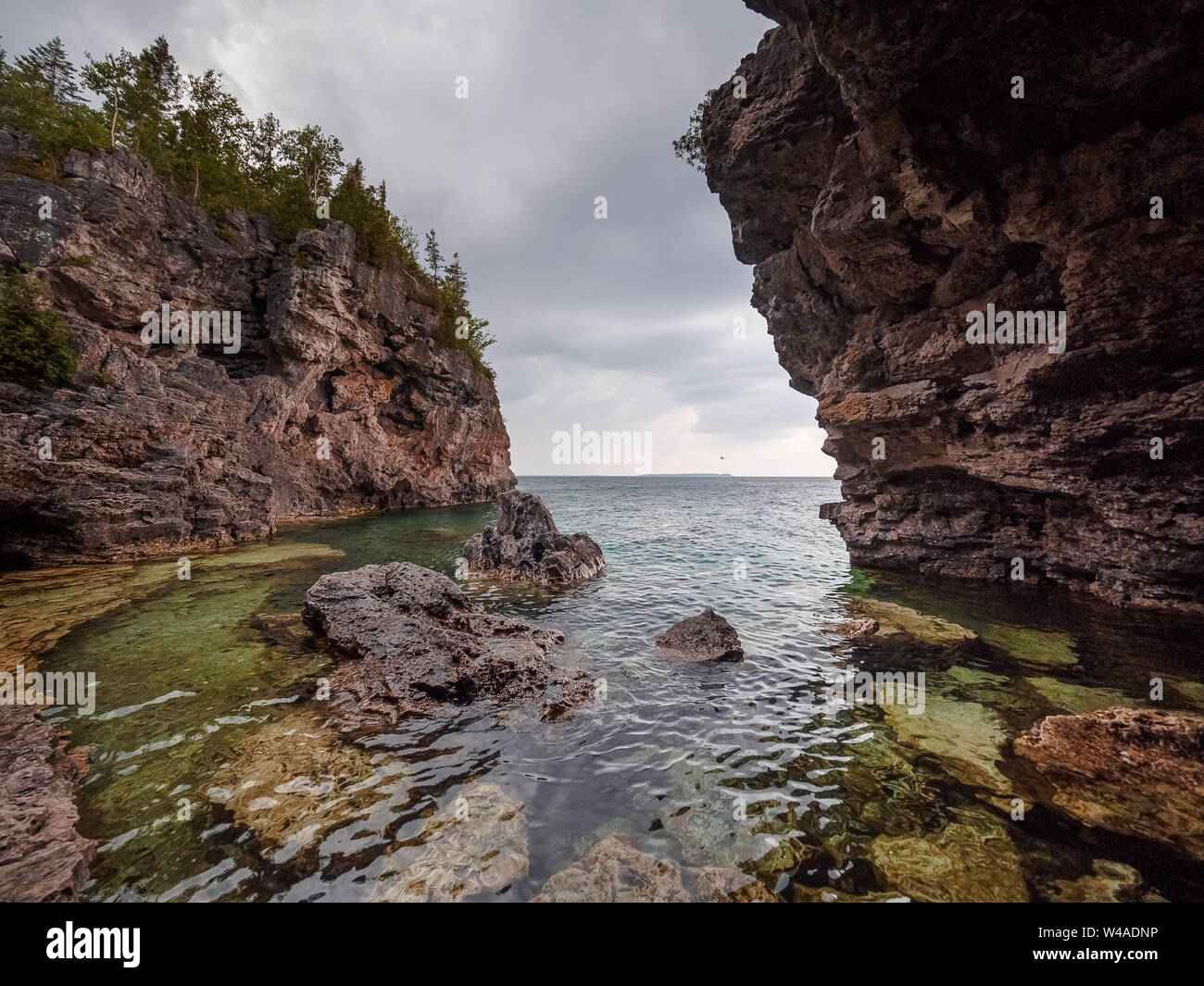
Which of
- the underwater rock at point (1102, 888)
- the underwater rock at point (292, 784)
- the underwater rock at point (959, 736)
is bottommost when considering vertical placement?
the underwater rock at point (959, 736)

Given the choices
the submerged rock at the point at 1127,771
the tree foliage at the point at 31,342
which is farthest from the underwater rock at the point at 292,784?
the tree foliage at the point at 31,342

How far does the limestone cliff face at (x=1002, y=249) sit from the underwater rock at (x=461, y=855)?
13943 mm

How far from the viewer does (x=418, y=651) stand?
27.0 feet

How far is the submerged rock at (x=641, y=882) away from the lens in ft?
12.5

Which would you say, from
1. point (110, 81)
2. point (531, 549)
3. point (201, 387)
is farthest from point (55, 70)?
point (531, 549)

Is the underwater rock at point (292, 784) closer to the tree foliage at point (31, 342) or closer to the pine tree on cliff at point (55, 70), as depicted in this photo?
the tree foliage at point (31, 342)

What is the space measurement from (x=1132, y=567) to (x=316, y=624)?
67.2 feet

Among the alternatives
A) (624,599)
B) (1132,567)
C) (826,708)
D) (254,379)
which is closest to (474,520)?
(254,379)

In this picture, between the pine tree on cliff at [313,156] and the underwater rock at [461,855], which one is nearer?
the underwater rock at [461,855]

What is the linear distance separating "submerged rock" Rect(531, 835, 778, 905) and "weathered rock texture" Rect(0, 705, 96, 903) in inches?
150

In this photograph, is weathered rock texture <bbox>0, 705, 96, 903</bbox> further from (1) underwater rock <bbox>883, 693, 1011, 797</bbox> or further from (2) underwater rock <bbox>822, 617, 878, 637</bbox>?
(2) underwater rock <bbox>822, 617, 878, 637</bbox>

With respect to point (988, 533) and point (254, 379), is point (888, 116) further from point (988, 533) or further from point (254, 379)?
point (254, 379)

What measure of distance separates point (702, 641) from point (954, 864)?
19.0ft
